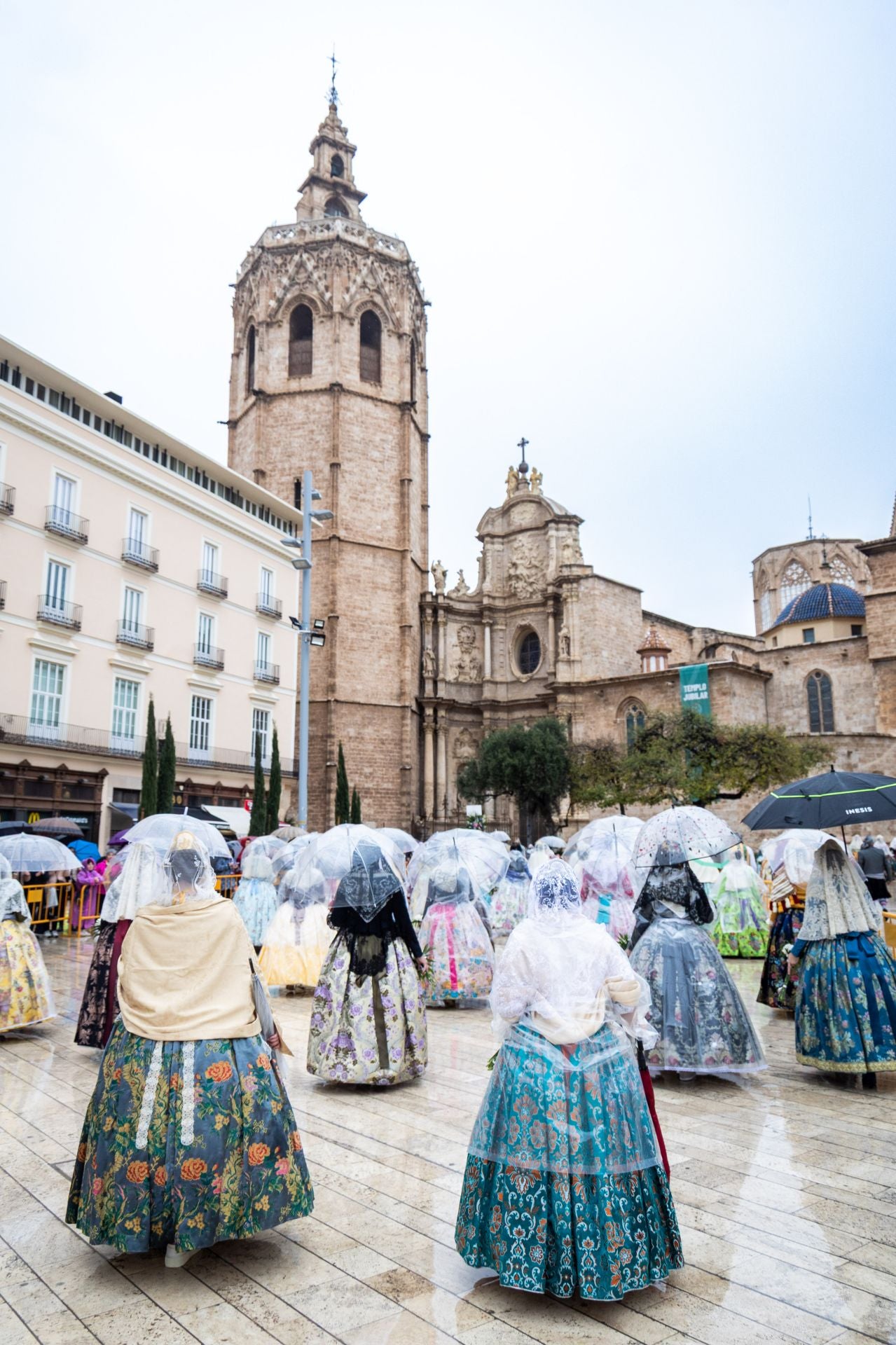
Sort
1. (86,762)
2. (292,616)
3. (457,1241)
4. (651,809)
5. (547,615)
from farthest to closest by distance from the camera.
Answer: (547,615)
(651,809)
(292,616)
(86,762)
(457,1241)

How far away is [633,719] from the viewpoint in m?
36.8

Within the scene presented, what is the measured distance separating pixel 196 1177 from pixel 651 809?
33.0 meters

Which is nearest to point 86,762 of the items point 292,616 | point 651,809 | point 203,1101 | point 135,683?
point 135,683

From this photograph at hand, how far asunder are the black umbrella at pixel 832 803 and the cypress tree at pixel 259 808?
→ 70.0ft

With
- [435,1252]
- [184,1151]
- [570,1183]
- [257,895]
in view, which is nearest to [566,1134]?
[570,1183]

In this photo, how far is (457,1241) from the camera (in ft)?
12.1

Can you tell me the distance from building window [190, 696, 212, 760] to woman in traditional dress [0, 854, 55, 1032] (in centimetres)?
1976

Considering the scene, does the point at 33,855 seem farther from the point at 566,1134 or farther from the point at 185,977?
the point at 566,1134

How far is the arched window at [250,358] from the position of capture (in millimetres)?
40156

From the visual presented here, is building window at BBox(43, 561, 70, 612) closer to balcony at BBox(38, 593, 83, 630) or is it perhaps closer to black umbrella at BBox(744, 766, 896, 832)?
balcony at BBox(38, 593, 83, 630)

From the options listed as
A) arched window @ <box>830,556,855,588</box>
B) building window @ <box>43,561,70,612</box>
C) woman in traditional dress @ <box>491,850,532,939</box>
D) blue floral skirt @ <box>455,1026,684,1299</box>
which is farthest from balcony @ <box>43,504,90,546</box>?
arched window @ <box>830,556,855,588</box>

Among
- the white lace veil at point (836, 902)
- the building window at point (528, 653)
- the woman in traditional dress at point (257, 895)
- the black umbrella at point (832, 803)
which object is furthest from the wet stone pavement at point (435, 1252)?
the building window at point (528, 653)

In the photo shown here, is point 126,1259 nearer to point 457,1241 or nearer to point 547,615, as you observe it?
point 457,1241

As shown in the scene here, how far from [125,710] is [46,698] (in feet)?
8.45
